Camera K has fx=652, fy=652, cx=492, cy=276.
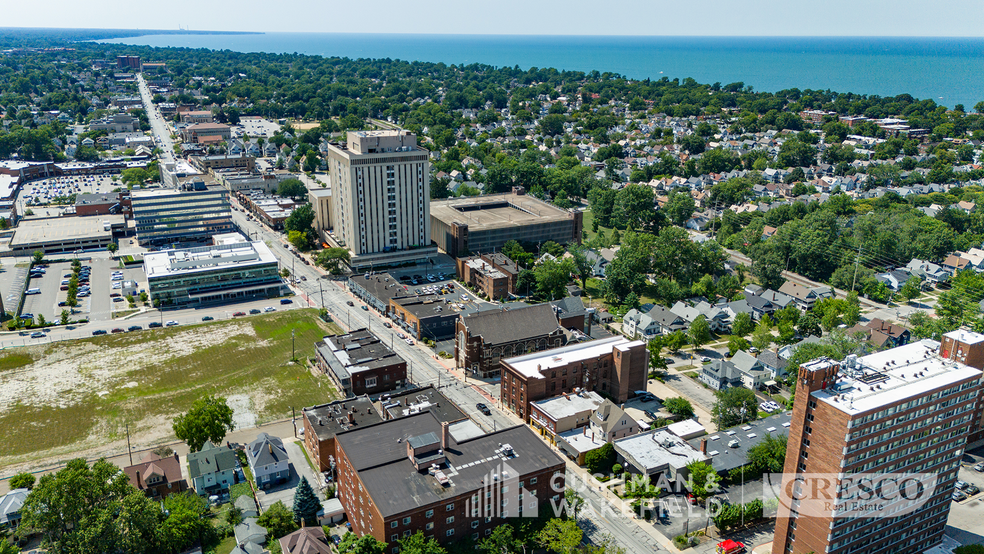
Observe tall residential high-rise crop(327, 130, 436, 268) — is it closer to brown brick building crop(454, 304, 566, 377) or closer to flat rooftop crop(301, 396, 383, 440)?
brown brick building crop(454, 304, 566, 377)

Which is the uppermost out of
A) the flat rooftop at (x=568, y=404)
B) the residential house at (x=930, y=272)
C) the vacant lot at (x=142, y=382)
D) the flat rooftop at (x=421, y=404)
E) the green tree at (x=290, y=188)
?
the green tree at (x=290, y=188)

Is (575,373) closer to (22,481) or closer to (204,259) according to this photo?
(22,481)

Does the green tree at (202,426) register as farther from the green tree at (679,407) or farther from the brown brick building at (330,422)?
the green tree at (679,407)

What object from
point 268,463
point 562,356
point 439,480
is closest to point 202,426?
point 268,463

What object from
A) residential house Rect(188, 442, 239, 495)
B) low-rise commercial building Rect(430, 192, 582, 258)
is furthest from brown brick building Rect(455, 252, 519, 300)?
residential house Rect(188, 442, 239, 495)

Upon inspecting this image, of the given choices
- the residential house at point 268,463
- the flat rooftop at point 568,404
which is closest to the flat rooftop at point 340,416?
the residential house at point 268,463

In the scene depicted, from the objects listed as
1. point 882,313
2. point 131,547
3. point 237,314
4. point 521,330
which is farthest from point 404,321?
point 882,313
